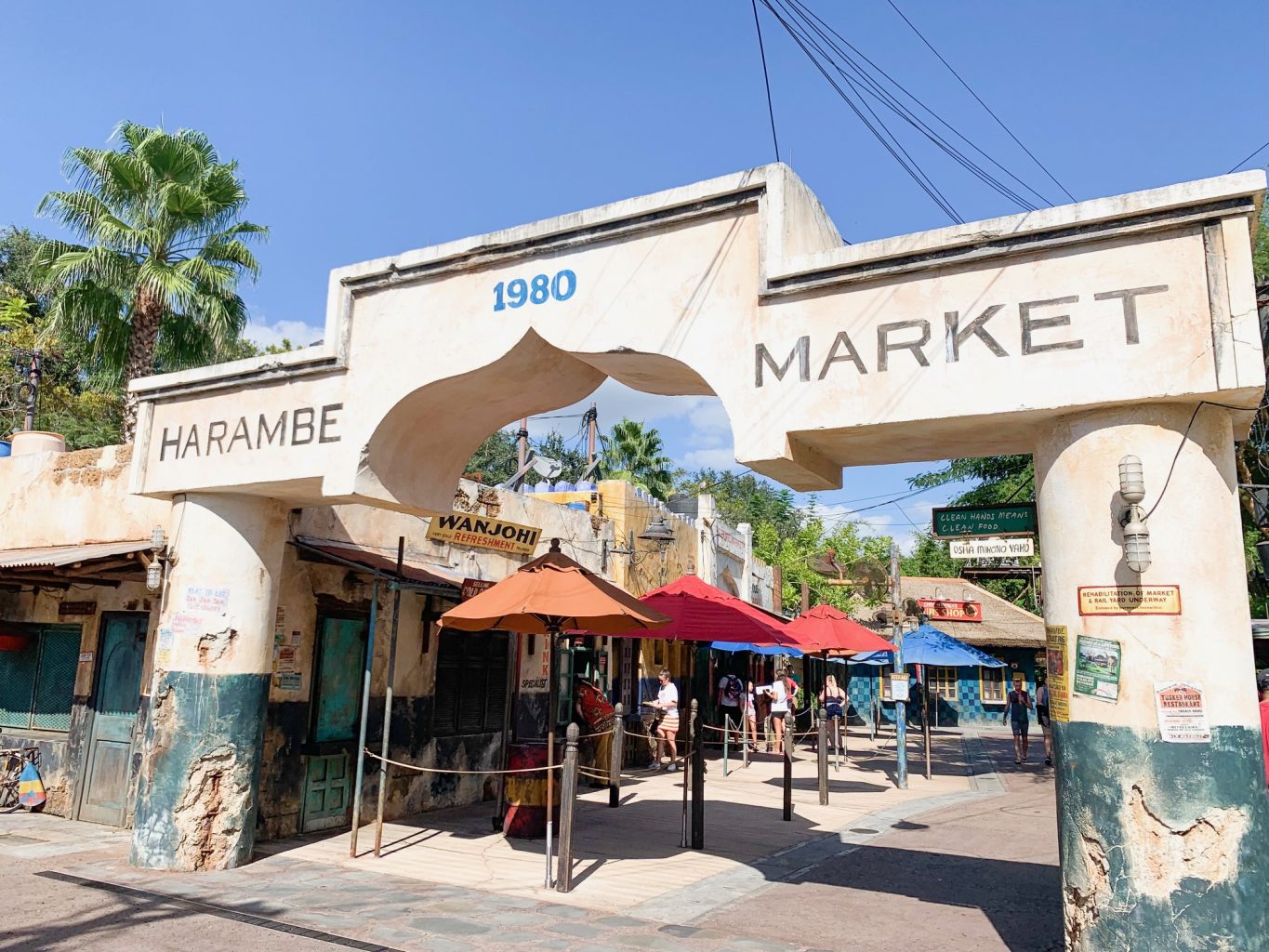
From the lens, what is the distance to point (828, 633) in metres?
13.9

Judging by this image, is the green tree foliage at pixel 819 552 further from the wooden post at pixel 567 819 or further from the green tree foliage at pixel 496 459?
the wooden post at pixel 567 819

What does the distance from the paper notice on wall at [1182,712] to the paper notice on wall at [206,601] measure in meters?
7.99

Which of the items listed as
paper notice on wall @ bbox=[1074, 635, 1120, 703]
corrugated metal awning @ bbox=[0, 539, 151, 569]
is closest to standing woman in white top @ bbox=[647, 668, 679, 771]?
corrugated metal awning @ bbox=[0, 539, 151, 569]

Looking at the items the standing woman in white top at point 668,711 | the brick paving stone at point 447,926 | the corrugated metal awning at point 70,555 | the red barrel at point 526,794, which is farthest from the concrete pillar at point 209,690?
the standing woman in white top at point 668,711

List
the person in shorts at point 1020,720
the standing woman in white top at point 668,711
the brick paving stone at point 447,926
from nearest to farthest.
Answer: the brick paving stone at point 447,926 < the standing woman in white top at point 668,711 < the person in shorts at point 1020,720

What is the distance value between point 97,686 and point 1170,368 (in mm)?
11652

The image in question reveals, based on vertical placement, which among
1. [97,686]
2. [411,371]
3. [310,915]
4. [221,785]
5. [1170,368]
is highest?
[411,371]

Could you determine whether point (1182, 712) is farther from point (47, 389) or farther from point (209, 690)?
point (47, 389)

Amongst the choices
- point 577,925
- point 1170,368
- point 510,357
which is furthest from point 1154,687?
point 510,357

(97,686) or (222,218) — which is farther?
(222,218)

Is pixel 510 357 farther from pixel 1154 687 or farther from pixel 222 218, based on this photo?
pixel 222 218

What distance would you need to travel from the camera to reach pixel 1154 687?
17.5ft

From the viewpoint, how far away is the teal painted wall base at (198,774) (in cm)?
872

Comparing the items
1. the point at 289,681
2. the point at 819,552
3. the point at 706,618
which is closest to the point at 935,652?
the point at 706,618
